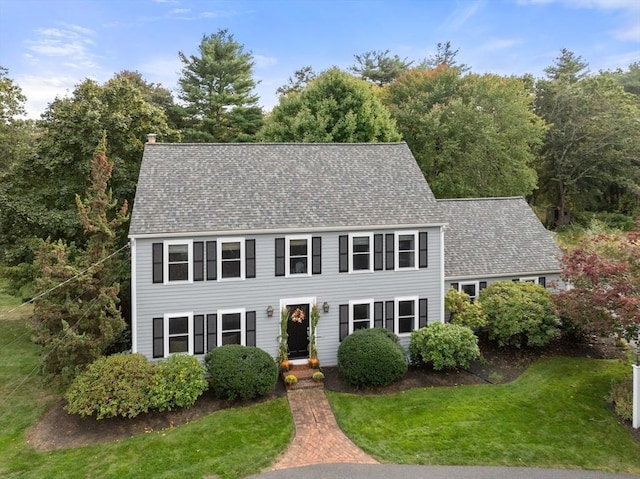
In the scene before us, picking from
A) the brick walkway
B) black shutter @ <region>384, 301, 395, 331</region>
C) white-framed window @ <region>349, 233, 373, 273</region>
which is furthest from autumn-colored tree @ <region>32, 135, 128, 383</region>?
black shutter @ <region>384, 301, 395, 331</region>

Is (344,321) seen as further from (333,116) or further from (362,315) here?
(333,116)

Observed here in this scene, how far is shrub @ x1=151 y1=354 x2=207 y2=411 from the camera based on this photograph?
12.4m

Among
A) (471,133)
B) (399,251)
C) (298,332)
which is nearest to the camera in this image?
(298,332)

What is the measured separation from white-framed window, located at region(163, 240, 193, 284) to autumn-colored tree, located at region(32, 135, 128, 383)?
5.52 ft

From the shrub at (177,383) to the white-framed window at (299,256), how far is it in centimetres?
445

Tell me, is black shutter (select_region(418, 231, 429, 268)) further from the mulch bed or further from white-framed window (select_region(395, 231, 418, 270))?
the mulch bed

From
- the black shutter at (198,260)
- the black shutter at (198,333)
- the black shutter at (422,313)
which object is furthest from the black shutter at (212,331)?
the black shutter at (422,313)

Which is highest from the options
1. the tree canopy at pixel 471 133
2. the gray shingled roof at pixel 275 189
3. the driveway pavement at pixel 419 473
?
the tree canopy at pixel 471 133

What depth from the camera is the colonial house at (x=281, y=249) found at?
14258 mm

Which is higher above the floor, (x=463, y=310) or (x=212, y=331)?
(x=463, y=310)

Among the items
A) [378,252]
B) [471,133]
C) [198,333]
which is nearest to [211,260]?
[198,333]

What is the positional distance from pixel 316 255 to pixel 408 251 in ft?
11.8

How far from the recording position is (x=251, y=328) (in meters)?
14.9

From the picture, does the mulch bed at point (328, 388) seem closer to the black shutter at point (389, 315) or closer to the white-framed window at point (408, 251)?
the black shutter at point (389, 315)
